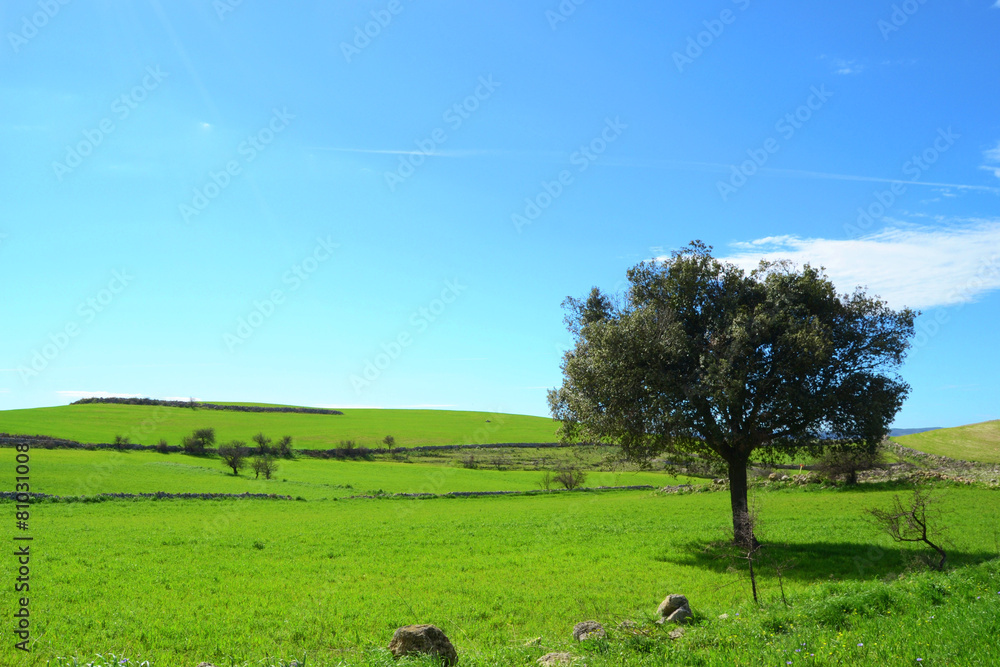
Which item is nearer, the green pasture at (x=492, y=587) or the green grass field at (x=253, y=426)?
the green pasture at (x=492, y=587)

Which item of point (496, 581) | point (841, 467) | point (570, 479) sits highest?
point (841, 467)

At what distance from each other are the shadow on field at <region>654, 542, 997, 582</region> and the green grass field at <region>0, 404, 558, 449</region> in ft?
362

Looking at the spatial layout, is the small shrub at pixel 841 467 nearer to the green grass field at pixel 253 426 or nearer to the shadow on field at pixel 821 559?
the shadow on field at pixel 821 559

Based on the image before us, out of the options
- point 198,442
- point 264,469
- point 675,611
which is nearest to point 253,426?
point 198,442

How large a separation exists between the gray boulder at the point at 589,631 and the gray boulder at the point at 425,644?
2784mm

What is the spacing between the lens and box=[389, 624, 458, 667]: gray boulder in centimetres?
1130

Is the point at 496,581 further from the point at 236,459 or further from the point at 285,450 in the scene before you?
the point at 285,450

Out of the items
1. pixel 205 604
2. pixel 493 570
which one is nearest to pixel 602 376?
pixel 493 570

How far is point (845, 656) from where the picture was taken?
945 cm

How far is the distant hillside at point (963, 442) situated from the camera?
8046 cm

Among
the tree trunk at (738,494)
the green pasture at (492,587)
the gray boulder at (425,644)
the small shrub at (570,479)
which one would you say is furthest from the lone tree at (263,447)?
Answer: the gray boulder at (425,644)

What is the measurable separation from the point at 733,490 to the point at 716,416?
14.7ft

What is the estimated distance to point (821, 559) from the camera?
24.3 metres

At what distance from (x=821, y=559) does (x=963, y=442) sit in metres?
82.9
